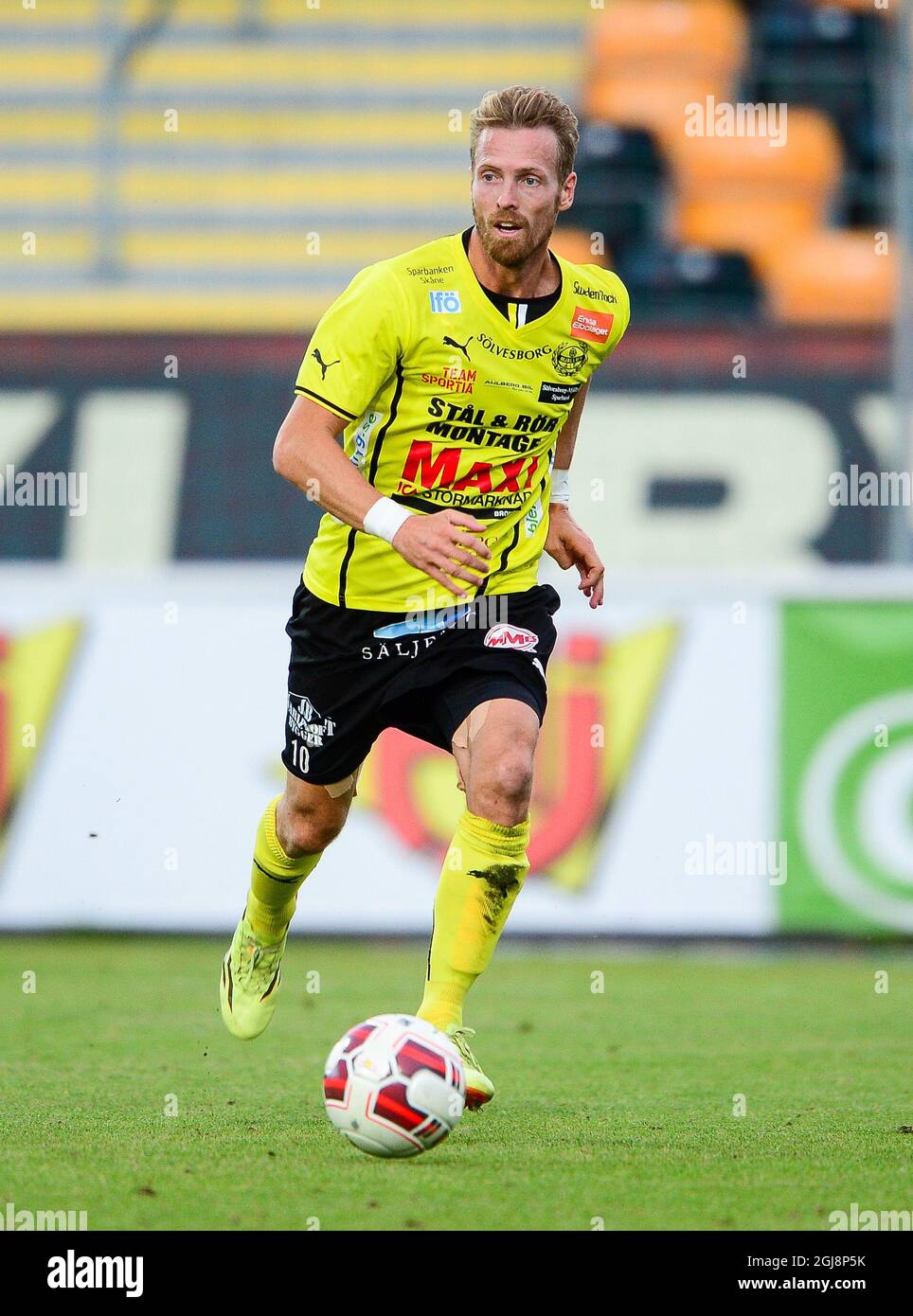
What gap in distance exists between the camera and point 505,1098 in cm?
491

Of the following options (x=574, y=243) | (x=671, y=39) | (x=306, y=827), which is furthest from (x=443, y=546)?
(x=671, y=39)

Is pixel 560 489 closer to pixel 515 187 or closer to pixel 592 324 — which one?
pixel 592 324

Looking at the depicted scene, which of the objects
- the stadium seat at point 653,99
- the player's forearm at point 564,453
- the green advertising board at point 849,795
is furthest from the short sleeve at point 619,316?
the stadium seat at point 653,99

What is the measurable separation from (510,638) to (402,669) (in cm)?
28

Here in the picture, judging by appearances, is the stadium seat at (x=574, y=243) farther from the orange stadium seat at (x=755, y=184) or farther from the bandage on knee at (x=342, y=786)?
the bandage on knee at (x=342, y=786)

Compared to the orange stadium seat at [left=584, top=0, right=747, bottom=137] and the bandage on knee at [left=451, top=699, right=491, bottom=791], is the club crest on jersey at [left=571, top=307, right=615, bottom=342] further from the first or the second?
the orange stadium seat at [left=584, top=0, right=747, bottom=137]

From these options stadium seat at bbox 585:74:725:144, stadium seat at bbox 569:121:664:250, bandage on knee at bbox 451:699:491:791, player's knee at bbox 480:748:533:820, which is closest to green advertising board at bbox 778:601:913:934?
bandage on knee at bbox 451:699:491:791

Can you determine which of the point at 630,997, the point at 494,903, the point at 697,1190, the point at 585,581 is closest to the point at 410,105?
the point at 630,997

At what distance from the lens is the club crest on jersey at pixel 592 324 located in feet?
15.8

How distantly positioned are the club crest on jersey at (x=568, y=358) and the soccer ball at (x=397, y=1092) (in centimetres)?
167

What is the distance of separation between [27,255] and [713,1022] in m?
9.14

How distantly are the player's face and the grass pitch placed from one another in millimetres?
2023

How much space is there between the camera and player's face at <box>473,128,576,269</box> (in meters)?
4.48

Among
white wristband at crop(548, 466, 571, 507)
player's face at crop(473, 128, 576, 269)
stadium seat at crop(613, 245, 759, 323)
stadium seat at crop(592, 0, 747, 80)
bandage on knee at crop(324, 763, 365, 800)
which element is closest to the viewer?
player's face at crop(473, 128, 576, 269)
